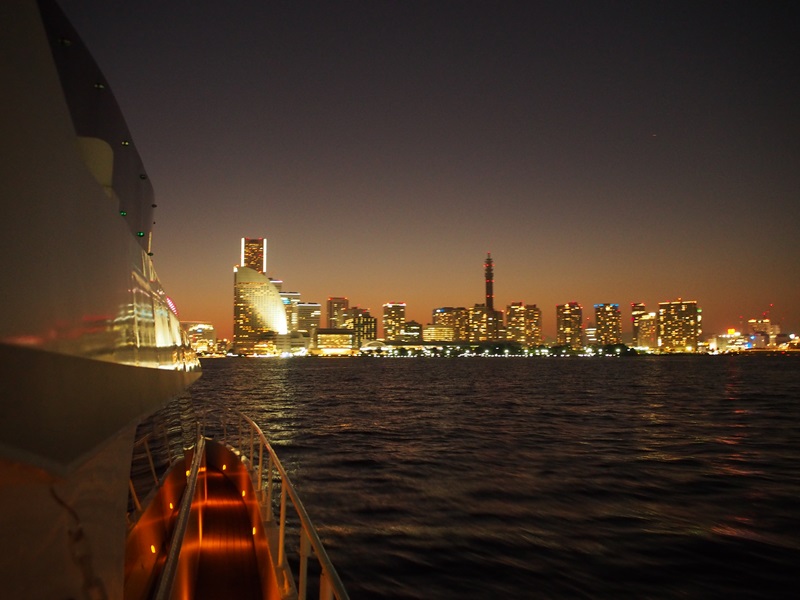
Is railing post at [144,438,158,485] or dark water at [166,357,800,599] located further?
dark water at [166,357,800,599]

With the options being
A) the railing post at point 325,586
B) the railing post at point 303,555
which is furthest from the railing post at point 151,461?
the railing post at point 325,586

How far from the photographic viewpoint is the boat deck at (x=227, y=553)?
5441mm

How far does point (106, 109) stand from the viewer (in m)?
3.73

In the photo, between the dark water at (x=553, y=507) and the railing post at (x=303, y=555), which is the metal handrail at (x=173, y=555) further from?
the dark water at (x=553, y=507)

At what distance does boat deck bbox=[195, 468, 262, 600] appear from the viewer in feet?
17.9

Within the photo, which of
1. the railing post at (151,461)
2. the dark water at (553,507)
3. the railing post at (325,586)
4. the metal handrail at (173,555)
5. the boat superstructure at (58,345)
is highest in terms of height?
the boat superstructure at (58,345)

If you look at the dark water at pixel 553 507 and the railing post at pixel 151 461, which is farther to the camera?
the dark water at pixel 553 507

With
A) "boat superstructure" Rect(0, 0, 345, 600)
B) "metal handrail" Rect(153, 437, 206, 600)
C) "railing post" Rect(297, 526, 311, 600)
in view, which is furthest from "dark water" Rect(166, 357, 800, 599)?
"boat superstructure" Rect(0, 0, 345, 600)

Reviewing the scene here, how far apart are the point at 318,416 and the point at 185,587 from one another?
29.7 m

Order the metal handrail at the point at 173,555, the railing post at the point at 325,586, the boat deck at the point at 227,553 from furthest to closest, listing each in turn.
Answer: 1. the boat deck at the point at 227,553
2. the metal handrail at the point at 173,555
3. the railing post at the point at 325,586

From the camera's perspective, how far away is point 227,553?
6.36 m

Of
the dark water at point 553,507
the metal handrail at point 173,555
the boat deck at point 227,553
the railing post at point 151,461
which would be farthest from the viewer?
the dark water at point 553,507

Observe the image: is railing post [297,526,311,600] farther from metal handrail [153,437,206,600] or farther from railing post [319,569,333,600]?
metal handrail [153,437,206,600]

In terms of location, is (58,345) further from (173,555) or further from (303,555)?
(173,555)
